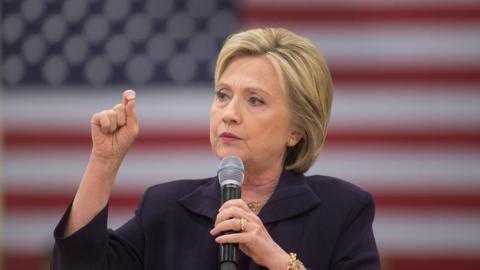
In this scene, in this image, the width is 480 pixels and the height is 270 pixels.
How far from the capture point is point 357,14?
489 centimetres

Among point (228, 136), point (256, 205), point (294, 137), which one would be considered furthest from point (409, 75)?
point (228, 136)

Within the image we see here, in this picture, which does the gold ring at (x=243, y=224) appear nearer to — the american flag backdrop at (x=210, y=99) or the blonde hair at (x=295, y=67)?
the blonde hair at (x=295, y=67)

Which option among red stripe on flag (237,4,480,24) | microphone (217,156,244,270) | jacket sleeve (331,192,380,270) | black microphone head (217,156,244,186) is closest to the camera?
microphone (217,156,244,270)

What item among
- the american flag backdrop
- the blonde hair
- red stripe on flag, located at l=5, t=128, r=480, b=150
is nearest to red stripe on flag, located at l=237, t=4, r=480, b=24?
the american flag backdrop

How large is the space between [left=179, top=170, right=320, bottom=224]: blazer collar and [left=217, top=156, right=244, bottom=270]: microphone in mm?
198

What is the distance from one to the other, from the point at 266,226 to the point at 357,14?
279 cm

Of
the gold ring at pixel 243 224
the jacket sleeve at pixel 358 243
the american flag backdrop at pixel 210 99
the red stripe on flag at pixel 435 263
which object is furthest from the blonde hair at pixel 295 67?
the red stripe on flag at pixel 435 263

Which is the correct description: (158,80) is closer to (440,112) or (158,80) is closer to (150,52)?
(150,52)

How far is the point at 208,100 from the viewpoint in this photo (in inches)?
197

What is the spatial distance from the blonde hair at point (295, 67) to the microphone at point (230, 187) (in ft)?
0.94

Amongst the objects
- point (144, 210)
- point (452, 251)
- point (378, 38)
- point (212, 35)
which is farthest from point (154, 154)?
point (144, 210)

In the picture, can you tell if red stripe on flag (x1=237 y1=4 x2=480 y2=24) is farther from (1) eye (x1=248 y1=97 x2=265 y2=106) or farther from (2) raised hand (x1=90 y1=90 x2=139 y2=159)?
(2) raised hand (x1=90 y1=90 x2=139 y2=159)

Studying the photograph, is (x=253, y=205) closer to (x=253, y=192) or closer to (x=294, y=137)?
(x=253, y=192)

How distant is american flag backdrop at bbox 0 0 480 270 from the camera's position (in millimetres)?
4875
